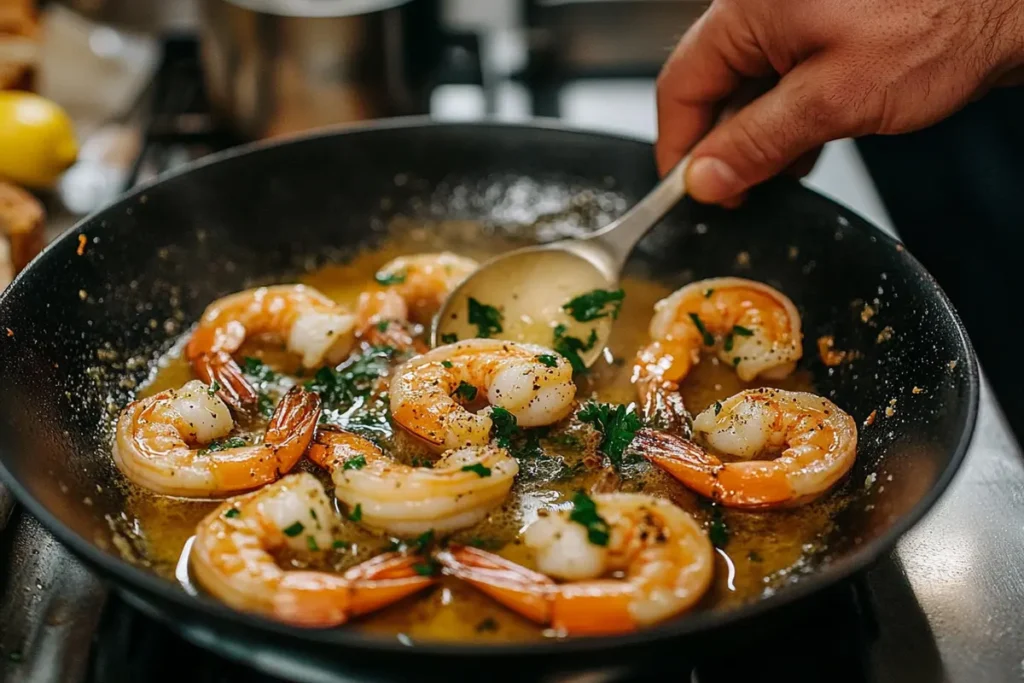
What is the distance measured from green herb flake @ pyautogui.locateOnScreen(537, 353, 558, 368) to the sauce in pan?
4.7 inches

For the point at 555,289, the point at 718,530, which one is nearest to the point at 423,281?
the point at 555,289

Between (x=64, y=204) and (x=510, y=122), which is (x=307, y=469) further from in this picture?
(x=64, y=204)

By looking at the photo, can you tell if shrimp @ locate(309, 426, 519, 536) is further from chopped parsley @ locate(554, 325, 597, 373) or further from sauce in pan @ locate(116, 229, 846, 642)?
chopped parsley @ locate(554, 325, 597, 373)

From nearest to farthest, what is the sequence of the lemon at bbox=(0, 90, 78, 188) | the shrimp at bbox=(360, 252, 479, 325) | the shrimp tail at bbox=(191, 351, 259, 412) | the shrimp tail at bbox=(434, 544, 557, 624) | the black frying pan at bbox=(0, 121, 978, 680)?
the black frying pan at bbox=(0, 121, 978, 680), the shrimp tail at bbox=(434, 544, 557, 624), the shrimp tail at bbox=(191, 351, 259, 412), the shrimp at bbox=(360, 252, 479, 325), the lemon at bbox=(0, 90, 78, 188)

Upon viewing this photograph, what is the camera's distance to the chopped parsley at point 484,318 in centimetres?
187

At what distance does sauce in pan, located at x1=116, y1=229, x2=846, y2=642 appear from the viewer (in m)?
Answer: 1.32

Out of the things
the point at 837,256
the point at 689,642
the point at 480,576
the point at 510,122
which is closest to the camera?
the point at 689,642

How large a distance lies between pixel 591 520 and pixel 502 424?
1.18 ft

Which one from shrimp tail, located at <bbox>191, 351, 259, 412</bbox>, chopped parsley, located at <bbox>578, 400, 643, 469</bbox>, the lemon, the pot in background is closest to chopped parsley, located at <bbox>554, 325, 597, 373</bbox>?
chopped parsley, located at <bbox>578, 400, 643, 469</bbox>

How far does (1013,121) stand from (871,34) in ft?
2.95

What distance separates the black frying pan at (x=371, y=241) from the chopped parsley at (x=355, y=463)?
1.08 feet

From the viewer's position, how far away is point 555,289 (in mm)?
1927

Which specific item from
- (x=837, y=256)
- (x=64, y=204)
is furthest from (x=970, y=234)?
(x=64, y=204)

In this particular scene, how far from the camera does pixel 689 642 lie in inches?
42.4
